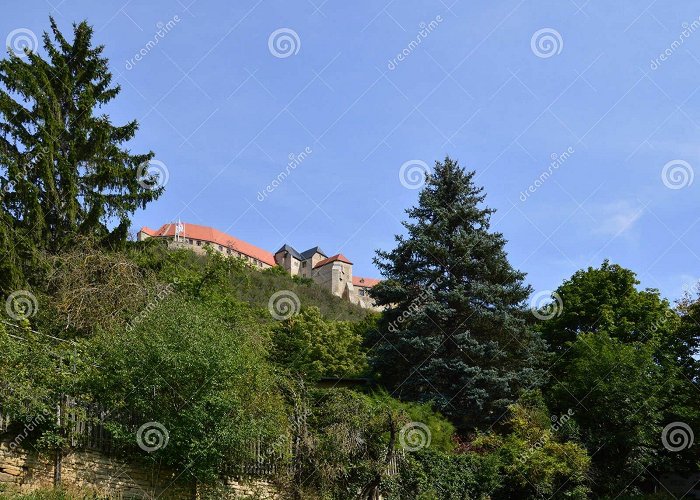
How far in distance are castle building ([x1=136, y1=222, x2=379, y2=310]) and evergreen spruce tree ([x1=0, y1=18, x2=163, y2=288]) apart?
274 feet

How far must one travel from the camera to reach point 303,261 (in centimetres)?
12369

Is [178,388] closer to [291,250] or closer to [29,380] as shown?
[29,380]

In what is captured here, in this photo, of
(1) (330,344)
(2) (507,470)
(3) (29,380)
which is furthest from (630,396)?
(1) (330,344)

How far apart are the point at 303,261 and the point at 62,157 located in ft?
338

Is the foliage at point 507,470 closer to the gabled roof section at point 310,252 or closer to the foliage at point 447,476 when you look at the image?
the foliage at point 447,476

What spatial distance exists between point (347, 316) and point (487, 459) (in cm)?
6982

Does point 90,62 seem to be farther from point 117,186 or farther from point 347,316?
point 347,316

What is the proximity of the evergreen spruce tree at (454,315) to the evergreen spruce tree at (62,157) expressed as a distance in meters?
9.35

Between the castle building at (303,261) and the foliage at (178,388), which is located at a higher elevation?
the castle building at (303,261)

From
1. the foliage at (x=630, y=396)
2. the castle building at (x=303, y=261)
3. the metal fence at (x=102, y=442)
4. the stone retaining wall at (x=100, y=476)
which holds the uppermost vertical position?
the castle building at (x=303, y=261)

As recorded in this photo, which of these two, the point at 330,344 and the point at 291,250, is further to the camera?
the point at 291,250

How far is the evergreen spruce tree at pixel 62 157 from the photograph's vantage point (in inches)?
774

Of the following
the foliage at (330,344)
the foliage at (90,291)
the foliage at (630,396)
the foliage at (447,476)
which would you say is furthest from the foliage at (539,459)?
the foliage at (330,344)

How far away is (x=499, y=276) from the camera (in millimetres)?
27062
